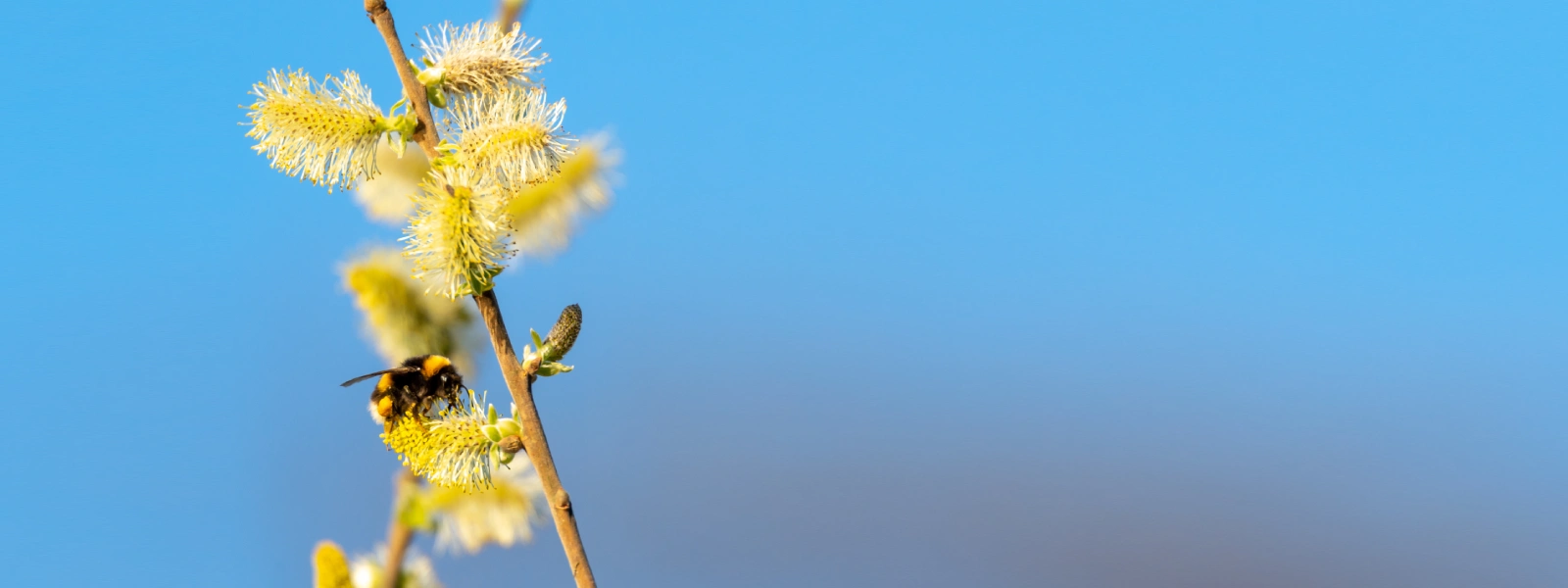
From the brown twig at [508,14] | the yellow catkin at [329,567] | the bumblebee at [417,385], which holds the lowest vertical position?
the yellow catkin at [329,567]

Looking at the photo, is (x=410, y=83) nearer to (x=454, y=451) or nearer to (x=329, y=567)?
(x=454, y=451)

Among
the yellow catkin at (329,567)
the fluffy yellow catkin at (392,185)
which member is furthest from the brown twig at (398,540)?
the fluffy yellow catkin at (392,185)

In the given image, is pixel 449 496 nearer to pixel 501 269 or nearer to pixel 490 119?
pixel 501 269

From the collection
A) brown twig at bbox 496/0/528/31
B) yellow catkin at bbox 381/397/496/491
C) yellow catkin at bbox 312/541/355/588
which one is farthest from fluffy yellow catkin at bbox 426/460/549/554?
brown twig at bbox 496/0/528/31

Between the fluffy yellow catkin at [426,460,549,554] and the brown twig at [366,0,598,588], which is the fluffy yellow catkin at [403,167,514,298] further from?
the fluffy yellow catkin at [426,460,549,554]

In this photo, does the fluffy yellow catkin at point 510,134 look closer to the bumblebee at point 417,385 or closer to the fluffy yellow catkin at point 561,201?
the fluffy yellow catkin at point 561,201
